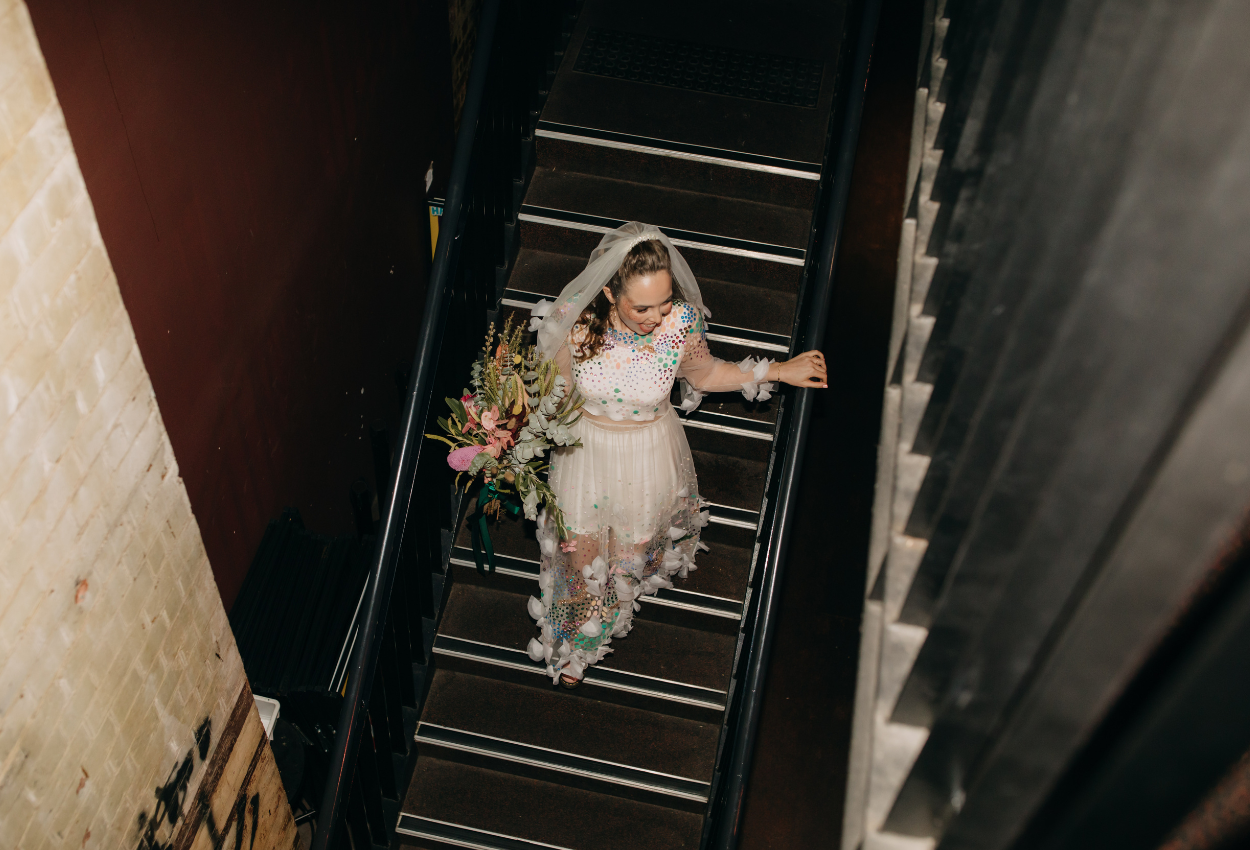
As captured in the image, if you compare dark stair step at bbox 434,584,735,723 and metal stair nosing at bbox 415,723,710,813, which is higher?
dark stair step at bbox 434,584,735,723

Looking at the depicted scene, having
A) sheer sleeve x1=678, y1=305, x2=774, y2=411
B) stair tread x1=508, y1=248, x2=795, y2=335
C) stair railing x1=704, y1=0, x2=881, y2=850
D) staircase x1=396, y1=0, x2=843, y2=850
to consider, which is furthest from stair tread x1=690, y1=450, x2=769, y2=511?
sheer sleeve x1=678, y1=305, x2=774, y2=411

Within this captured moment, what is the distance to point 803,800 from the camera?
14.1 ft

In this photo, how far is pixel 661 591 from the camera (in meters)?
3.87

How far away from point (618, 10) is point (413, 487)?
2.94 metres

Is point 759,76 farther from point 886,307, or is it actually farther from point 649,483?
point 649,483

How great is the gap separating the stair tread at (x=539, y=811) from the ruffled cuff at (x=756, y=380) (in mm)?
1713

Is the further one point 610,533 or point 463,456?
point 610,533

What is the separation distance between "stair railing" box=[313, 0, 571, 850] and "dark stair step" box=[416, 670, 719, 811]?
304 mm

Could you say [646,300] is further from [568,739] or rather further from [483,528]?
[568,739]

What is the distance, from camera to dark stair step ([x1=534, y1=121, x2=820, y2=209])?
4.29 metres

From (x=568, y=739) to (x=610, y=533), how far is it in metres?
0.93

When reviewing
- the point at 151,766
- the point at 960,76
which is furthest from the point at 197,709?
the point at 960,76

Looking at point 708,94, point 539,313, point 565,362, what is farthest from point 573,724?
point 708,94

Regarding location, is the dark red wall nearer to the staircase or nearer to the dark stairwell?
the dark stairwell
